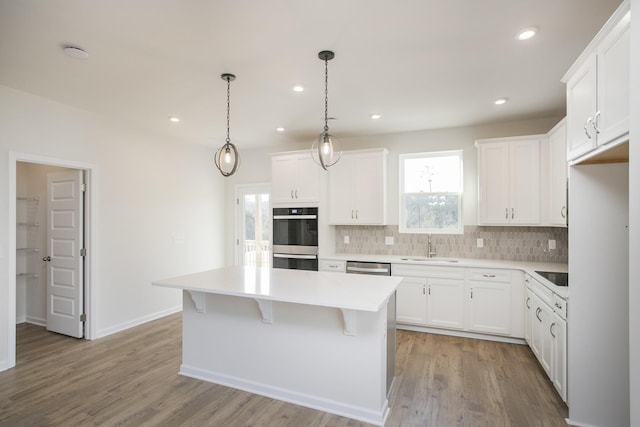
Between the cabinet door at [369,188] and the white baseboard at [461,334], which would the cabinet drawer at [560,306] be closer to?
the white baseboard at [461,334]

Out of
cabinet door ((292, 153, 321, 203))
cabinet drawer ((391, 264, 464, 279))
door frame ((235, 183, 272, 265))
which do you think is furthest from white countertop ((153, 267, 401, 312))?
door frame ((235, 183, 272, 265))

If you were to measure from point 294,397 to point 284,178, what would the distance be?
3.06 metres

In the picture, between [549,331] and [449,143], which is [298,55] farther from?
[549,331]

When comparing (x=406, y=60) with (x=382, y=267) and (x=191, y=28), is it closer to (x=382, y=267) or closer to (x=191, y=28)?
(x=191, y=28)

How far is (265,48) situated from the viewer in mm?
2488

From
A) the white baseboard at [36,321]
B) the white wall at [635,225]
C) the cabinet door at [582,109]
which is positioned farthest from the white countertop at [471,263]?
the white baseboard at [36,321]

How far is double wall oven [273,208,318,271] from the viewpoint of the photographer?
475cm

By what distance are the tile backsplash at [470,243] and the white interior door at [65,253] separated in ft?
11.1

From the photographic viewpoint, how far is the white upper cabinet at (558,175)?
3299 millimetres

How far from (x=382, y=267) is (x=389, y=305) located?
166cm

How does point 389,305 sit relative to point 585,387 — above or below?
above

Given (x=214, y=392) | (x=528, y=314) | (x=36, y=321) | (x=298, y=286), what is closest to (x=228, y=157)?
(x=298, y=286)

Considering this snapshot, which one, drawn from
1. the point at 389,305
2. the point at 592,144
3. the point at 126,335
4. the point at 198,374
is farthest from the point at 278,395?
the point at 592,144

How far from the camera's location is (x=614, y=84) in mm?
1729
